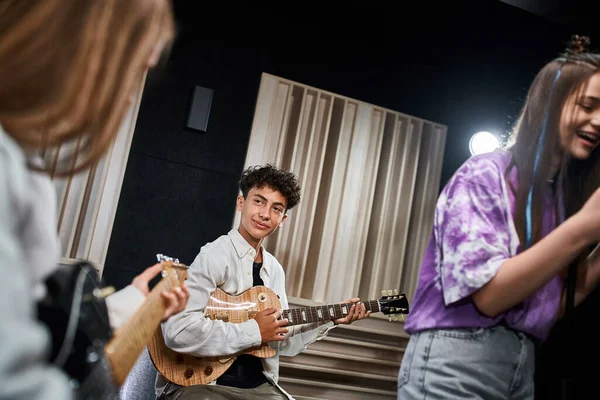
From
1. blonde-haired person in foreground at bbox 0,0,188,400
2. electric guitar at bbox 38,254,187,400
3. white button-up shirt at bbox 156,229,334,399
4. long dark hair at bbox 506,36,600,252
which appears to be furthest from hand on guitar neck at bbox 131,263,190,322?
white button-up shirt at bbox 156,229,334,399

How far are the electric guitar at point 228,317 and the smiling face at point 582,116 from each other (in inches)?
77.3

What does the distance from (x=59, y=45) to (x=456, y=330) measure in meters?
0.95

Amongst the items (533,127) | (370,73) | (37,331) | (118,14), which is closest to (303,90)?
(370,73)

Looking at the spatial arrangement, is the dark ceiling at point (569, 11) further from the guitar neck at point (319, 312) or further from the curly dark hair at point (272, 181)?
the guitar neck at point (319, 312)

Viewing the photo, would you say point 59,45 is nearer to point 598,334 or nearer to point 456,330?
point 456,330

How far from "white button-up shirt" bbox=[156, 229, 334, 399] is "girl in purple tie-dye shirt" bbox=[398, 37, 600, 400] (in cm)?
157

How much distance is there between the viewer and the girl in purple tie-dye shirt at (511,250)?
3.91ft

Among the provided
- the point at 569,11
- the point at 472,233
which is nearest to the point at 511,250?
the point at 472,233

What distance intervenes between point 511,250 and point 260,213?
2138 millimetres

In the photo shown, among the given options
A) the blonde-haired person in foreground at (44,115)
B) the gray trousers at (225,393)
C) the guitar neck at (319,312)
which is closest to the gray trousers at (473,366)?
the blonde-haired person in foreground at (44,115)

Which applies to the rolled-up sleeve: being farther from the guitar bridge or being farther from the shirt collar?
the shirt collar

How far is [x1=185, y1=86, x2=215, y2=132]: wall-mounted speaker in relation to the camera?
3.88m

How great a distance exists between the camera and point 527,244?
1304mm

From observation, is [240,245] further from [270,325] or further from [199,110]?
[199,110]
